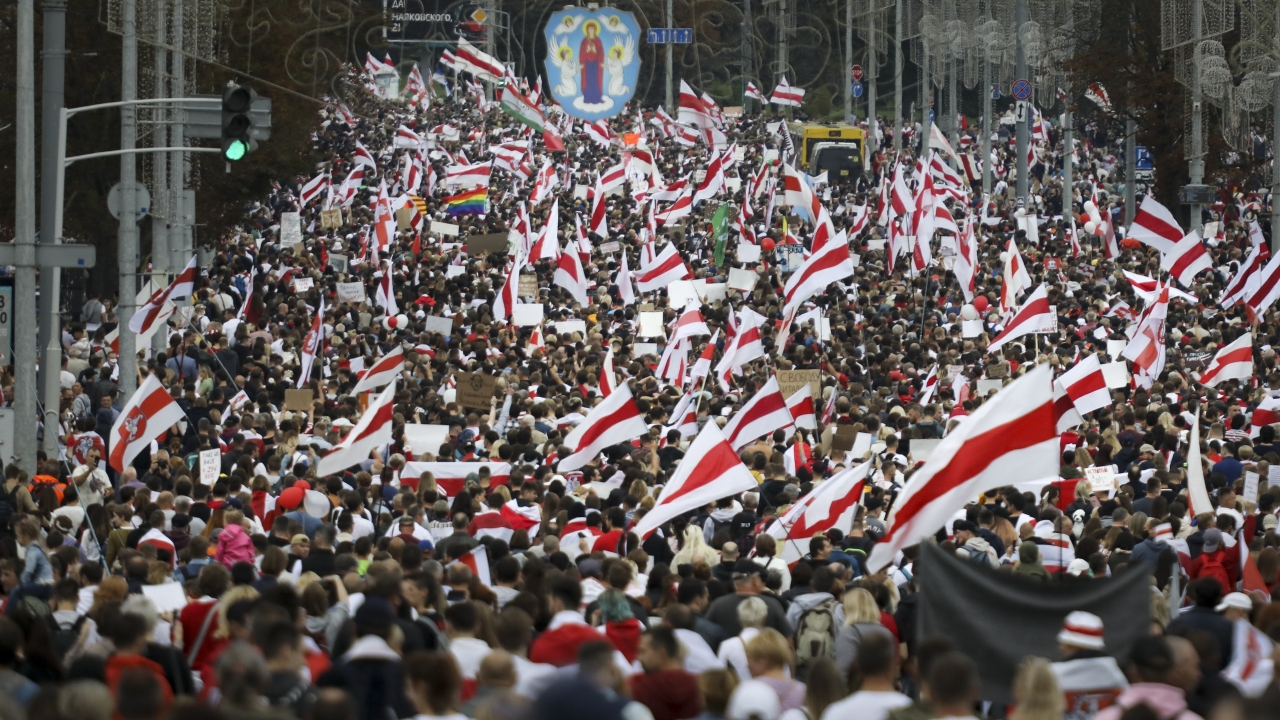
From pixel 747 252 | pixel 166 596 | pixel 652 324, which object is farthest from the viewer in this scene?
pixel 747 252

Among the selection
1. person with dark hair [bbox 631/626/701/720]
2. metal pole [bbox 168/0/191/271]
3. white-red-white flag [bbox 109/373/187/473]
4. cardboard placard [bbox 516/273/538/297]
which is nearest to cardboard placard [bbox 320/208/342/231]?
metal pole [bbox 168/0/191/271]

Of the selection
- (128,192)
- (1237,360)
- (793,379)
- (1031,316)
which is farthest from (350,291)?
(1237,360)

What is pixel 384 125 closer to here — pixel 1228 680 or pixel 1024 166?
pixel 1024 166

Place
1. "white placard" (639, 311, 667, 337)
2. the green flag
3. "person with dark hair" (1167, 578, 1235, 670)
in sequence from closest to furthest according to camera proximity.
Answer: "person with dark hair" (1167, 578, 1235, 670) → "white placard" (639, 311, 667, 337) → the green flag

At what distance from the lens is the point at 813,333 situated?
24.5 meters

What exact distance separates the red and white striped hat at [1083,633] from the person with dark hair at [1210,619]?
3.51ft

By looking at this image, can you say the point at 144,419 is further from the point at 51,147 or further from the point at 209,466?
the point at 51,147

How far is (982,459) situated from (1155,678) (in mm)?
2049

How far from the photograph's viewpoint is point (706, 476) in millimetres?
11523

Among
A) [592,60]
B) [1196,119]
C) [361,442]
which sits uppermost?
[592,60]

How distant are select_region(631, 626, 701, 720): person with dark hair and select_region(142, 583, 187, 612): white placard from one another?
2.95 meters

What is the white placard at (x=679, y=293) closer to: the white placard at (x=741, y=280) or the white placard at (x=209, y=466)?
the white placard at (x=741, y=280)

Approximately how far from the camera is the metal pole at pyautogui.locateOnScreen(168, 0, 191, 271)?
88.6ft

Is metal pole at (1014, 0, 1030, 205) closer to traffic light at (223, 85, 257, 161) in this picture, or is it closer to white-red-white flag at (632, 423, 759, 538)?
traffic light at (223, 85, 257, 161)
